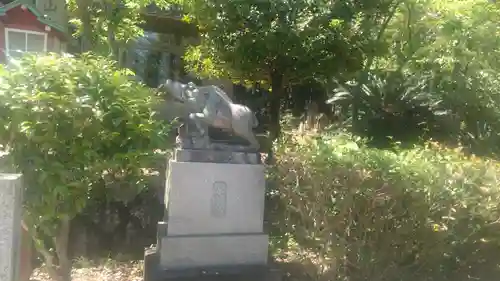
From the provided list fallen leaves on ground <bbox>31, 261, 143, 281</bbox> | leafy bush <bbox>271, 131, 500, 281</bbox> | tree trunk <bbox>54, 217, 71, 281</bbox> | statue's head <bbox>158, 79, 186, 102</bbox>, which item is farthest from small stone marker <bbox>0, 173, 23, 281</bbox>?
leafy bush <bbox>271, 131, 500, 281</bbox>

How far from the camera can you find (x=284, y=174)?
5.40 m

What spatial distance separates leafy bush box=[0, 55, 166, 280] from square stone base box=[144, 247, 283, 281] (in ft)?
3.32

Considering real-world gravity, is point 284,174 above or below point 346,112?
below

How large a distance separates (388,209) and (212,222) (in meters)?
1.85

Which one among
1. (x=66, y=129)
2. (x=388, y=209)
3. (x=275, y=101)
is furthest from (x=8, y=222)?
(x=275, y=101)

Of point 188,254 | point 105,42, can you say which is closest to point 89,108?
point 188,254

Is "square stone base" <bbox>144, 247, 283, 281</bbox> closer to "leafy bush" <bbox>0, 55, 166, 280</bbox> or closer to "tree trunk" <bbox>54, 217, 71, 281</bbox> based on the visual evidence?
"tree trunk" <bbox>54, 217, 71, 281</bbox>

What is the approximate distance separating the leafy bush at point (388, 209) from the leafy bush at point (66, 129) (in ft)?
5.32

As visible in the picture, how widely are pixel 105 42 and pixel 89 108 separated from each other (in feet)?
18.9

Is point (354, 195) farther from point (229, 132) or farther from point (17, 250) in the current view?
point (17, 250)

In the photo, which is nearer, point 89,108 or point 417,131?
point 89,108

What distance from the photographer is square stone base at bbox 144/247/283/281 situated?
16.8 ft

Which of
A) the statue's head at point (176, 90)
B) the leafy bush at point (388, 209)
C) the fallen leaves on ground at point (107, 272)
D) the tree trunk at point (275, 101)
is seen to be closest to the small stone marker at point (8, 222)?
the statue's head at point (176, 90)

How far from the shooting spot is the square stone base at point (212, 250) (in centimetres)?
518
